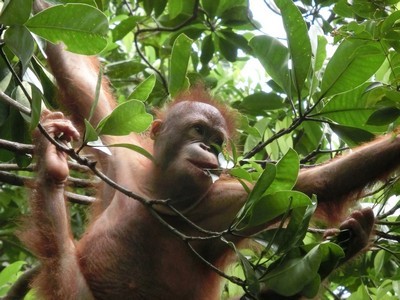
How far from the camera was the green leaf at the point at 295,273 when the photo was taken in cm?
283

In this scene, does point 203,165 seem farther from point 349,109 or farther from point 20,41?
point 20,41

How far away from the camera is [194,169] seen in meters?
3.98

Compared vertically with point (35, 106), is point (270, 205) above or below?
below

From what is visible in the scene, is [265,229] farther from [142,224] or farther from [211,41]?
[211,41]

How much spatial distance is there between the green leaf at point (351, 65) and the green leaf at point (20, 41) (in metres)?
1.34

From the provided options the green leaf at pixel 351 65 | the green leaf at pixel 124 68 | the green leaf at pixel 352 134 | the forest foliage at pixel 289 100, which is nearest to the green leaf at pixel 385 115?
the forest foliage at pixel 289 100

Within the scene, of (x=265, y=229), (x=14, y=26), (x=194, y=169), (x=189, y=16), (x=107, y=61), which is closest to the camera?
(x=14, y=26)

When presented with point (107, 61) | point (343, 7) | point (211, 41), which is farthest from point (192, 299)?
point (107, 61)

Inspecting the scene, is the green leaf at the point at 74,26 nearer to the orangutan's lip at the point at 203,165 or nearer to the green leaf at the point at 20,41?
the green leaf at the point at 20,41

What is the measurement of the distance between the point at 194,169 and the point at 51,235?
0.84 meters

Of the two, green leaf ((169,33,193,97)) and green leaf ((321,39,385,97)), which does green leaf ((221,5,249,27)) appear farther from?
green leaf ((321,39,385,97))

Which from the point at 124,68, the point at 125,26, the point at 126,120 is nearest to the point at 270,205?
the point at 126,120

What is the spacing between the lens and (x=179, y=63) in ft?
12.4

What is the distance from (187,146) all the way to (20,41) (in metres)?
1.67
